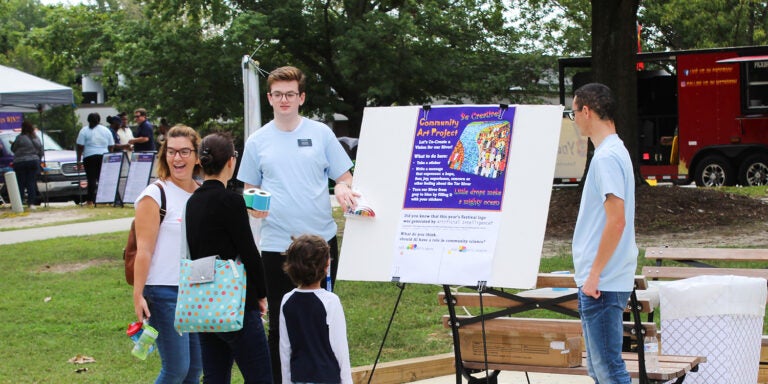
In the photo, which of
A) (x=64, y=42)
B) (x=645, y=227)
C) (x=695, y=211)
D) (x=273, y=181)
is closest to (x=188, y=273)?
(x=273, y=181)

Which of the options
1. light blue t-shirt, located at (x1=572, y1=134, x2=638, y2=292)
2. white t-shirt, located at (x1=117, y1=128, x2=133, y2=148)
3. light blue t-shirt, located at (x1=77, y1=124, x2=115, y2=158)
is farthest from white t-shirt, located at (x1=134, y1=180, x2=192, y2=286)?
white t-shirt, located at (x1=117, y1=128, x2=133, y2=148)

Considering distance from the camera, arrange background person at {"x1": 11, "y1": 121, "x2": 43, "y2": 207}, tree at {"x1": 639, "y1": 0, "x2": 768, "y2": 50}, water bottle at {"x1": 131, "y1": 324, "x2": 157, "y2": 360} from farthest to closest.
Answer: tree at {"x1": 639, "y1": 0, "x2": 768, "y2": 50}
background person at {"x1": 11, "y1": 121, "x2": 43, "y2": 207}
water bottle at {"x1": 131, "y1": 324, "x2": 157, "y2": 360}

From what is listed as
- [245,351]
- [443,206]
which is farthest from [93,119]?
[245,351]

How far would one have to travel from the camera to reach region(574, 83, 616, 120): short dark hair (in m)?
5.24

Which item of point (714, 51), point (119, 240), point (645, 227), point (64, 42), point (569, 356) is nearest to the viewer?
point (569, 356)

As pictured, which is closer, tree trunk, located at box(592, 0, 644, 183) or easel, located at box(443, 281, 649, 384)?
easel, located at box(443, 281, 649, 384)

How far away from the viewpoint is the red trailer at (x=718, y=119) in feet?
80.2

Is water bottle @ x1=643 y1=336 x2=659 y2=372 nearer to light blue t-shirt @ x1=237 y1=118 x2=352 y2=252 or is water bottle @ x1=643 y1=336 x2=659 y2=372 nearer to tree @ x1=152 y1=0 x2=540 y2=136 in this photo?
light blue t-shirt @ x1=237 y1=118 x2=352 y2=252

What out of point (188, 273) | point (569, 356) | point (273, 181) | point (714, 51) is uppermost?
point (714, 51)

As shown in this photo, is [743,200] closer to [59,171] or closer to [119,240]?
[119,240]

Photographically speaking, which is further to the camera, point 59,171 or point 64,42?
point 64,42

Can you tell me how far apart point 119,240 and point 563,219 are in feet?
21.2

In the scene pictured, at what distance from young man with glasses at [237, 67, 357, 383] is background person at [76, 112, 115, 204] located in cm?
1673

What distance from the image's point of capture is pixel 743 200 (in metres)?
16.9
